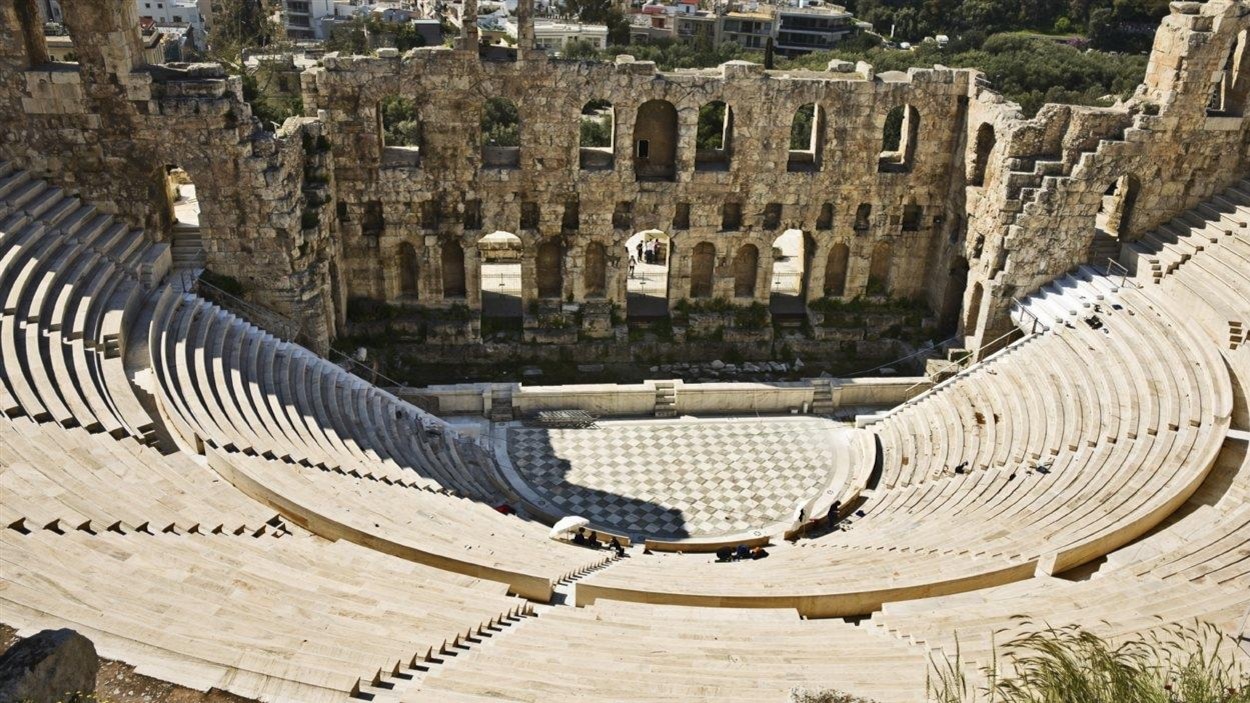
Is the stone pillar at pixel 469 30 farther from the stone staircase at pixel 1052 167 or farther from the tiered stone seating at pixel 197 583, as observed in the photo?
the stone staircase at pixel 1052 167

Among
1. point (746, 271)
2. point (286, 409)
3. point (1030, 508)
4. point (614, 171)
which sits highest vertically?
point (614, 171)

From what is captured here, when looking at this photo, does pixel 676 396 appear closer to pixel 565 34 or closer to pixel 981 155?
pixel 981 155

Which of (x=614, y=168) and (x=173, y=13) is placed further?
(x=173, y=13)

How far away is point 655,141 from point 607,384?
24.3ft

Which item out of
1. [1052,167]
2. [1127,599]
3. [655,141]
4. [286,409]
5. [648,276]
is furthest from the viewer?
[648,276]

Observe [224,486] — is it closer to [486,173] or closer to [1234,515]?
[486,173]

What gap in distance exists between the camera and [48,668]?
7.70 metres

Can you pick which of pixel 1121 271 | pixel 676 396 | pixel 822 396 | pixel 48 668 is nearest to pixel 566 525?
pixel 676 396

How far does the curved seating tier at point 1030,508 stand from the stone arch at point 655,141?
1105 centimetres

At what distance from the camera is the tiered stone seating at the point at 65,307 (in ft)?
55.4

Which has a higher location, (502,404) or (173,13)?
(173,13)

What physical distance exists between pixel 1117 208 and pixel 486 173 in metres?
18.1

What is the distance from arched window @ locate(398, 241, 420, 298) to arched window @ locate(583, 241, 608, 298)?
5008 mm

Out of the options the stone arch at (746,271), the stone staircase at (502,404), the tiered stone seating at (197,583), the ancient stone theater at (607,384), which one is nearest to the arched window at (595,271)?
the ancient stone theater at (607,384)
